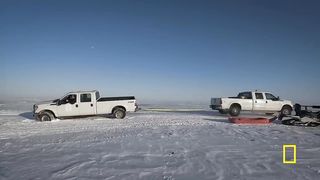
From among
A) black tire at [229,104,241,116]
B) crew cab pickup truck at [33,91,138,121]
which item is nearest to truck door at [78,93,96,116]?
crew cab pickup truck at [33,91,138,121]

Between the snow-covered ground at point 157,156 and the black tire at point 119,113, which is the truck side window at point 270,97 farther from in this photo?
the black tire at point 119,113

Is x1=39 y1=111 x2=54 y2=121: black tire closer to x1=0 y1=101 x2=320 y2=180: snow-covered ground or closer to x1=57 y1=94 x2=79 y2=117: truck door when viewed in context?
x1=57 y1=94 x2=79 y2=117: truck door

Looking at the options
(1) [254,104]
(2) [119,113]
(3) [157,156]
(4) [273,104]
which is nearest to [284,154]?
(3) [157,156]

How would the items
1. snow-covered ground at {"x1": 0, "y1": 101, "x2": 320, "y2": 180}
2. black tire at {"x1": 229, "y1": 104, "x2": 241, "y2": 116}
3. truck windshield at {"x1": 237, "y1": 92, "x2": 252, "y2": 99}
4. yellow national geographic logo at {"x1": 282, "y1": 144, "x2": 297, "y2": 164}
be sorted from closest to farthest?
snow-covered ground at {"x1": 0, "y1": 101, "x2": 320, "y2": 180} → yellow national geographic logo at {"x1": 282, "y1": 144, "x2": 297, "y2": 164} → black tire at {"x1": 229, "y1": 104, "x2": 241, "y2": 116} → truck windshield at {"x1": 237, "y1": 92, "x2": 252, "y2": 99}

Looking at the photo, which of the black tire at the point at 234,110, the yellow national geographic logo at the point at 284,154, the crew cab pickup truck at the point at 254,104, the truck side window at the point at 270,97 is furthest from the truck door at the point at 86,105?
the truck side window at the point at 270,97

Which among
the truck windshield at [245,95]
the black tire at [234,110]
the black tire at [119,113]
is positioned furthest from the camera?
the truck windshield at [245,95]

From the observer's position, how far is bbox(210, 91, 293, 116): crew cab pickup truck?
1703 centimetres

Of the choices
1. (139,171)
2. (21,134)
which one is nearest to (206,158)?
(139,171)

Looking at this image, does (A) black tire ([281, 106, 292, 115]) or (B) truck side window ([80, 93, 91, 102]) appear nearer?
(B) truck side window ([80, 93, 91, 102])

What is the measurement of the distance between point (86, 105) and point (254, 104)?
1168 centimetres

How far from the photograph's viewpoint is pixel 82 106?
49.0 ft

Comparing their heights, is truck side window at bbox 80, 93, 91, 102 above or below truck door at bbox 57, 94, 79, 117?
→ above

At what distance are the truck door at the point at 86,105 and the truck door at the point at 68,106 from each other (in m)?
0.30

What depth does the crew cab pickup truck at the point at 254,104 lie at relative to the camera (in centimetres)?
1703
